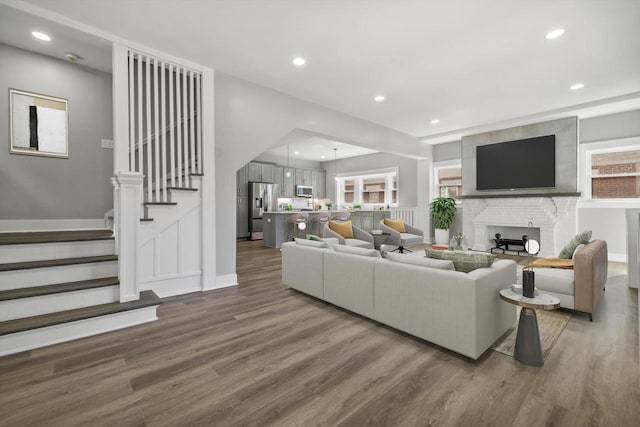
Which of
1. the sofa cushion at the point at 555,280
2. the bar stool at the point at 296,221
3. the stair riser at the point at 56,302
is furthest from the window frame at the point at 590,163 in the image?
the stair riser at the point at 56,302

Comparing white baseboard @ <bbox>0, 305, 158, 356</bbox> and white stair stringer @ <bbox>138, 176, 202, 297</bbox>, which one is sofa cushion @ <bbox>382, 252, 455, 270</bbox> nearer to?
white baseboard @ <bbox>0, 305, 158, 356</bbox>

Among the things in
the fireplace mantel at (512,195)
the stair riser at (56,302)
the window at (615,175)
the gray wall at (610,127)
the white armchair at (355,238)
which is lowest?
the stair riser at (56,302)

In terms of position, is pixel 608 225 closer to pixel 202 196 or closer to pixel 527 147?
pixel 527 147

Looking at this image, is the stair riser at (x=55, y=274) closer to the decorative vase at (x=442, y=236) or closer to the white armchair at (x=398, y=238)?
the white armchair at (x=398, y=238)

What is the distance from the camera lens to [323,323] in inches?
103

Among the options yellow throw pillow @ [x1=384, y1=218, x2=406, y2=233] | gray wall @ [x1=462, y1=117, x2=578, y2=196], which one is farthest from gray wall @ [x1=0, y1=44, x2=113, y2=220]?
gray wall @ [x1=462, y1=117, x2=578, y2=196]

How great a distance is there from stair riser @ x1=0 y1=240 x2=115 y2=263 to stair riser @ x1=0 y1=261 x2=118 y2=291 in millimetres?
248

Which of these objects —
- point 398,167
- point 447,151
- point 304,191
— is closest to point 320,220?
point 304,191

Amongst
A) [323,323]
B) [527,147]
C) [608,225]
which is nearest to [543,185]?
[527,147]

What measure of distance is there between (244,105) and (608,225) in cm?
701

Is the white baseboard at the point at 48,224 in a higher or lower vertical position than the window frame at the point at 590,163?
lower

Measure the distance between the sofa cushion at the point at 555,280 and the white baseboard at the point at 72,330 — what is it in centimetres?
405

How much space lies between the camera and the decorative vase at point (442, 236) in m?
7.22

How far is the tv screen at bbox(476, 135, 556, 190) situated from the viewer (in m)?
5.70
